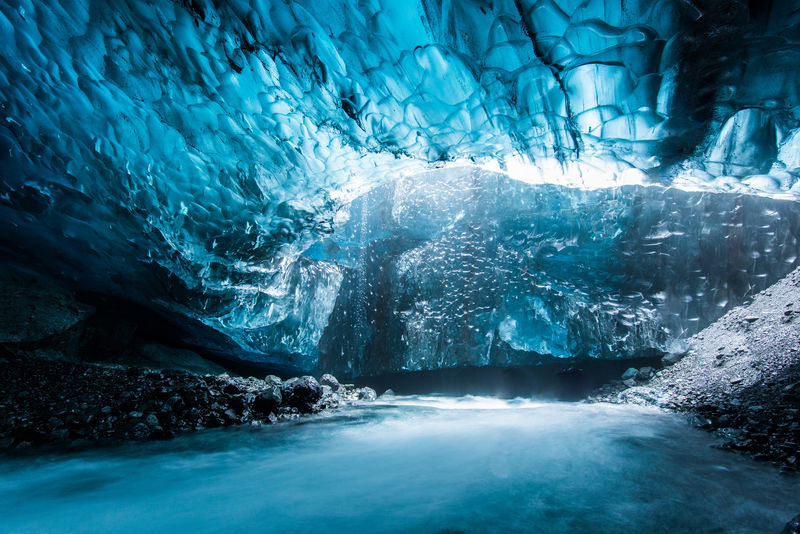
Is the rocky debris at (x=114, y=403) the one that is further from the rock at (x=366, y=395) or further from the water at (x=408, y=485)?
the rock at (x=366, y=395)

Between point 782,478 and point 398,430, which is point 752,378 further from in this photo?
point 398,430

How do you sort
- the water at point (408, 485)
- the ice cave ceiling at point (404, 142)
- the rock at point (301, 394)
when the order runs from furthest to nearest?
1. the rock at point (301, 394)
2. the ice cave ceiling at point (404, 142)
3. the water at point (408, 485)

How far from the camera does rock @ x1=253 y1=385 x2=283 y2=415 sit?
194 inches

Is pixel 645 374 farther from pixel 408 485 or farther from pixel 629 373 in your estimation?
pixel 408 485

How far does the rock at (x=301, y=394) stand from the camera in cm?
543

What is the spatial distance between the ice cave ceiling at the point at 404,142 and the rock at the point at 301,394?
2.50 m

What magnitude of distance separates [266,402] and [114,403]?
6.01 ft

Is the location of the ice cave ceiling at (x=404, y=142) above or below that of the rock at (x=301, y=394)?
above

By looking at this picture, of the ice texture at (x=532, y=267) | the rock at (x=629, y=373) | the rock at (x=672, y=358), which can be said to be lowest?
the rock at (x=629, y=373)

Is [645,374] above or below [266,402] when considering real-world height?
above

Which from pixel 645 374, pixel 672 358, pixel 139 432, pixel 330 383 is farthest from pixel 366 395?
pixel 672 358

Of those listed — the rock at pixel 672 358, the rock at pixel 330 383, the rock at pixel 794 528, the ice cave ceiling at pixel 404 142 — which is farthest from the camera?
the rock at pixel 330 383

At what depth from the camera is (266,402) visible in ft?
16.3

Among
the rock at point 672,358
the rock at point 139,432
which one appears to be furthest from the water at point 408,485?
the rock at point 672,358
